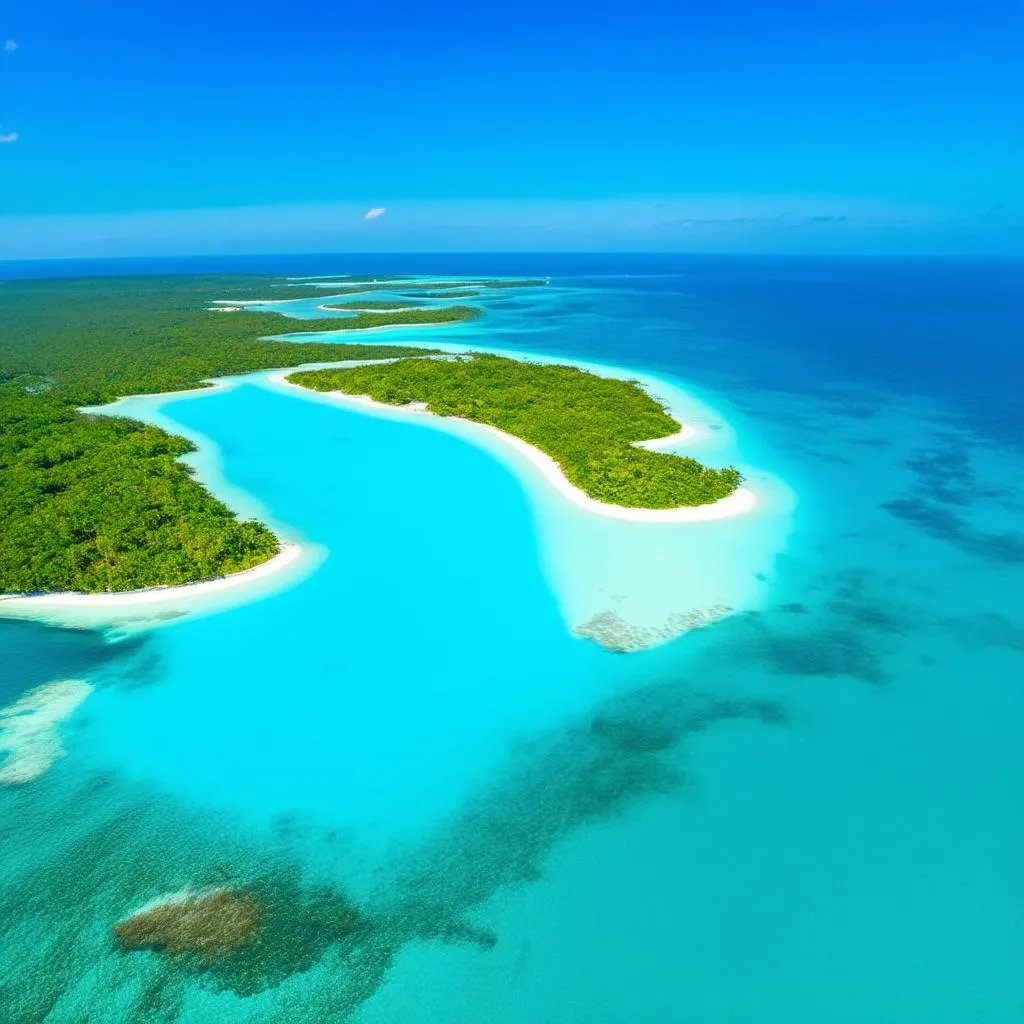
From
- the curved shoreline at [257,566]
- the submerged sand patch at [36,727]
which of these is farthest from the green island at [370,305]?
the submerged sand patch at [36,727]

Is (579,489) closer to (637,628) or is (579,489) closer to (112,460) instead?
(637,628)

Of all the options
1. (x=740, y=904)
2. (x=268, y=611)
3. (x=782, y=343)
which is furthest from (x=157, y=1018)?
(x=782, y=343)

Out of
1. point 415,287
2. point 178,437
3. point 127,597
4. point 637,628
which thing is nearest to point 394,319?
point 178,437

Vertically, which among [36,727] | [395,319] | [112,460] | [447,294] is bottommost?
[36,727]

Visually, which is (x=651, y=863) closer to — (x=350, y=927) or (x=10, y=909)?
(x=350, y=927)

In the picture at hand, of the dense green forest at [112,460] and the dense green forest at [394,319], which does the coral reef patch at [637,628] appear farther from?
the dense green forest at [394,319]

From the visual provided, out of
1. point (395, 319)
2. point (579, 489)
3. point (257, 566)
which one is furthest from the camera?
point (395, 319)
